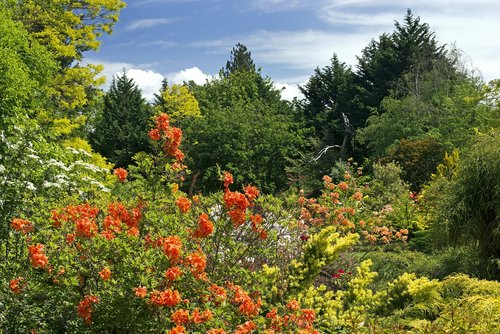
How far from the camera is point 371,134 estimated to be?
A: 23719 mm

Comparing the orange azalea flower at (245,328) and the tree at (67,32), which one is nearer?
the orange azalea flower at (245,328)

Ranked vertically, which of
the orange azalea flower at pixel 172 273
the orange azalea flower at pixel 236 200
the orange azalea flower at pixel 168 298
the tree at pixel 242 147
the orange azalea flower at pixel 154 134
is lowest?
the orange azalea flower at pixel 168 298

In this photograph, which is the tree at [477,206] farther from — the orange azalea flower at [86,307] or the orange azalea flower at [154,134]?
the orange azalea flower at [86,307]

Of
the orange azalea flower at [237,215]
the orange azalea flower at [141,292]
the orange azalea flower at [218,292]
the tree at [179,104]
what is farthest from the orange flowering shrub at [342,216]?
the tree at [179,104]

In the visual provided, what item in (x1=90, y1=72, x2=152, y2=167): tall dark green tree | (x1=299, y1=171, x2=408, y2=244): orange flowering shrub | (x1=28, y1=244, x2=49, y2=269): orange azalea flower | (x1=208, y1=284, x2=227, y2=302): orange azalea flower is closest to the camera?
(x1=28, y1=244, x2=49, y2=269): orange azalea flower

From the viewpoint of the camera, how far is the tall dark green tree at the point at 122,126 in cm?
3183

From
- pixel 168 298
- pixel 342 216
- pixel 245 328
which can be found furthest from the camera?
pixel 342 216

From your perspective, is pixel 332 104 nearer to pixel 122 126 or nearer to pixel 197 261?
pixel 122 126

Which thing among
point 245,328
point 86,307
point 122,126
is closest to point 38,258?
point 86,307

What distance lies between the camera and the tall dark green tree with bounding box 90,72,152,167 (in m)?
31.8

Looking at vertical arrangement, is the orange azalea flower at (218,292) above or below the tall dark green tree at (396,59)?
below

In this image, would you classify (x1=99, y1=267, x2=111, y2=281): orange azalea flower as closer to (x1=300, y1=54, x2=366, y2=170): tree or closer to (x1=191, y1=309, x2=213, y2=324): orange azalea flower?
(x1=191, y1=309, x2=213, y2=324): orange azalea flower

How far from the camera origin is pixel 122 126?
32.4 metres

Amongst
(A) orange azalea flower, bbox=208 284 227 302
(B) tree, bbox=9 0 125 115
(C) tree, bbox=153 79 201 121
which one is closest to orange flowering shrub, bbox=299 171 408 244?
(A) orange azalea flower, bbox=208 284 227 302
